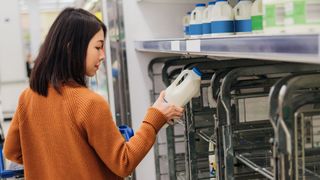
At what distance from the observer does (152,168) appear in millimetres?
3445

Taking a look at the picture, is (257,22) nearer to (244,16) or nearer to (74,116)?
(244,16)

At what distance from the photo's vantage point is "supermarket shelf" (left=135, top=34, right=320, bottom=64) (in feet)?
3.09

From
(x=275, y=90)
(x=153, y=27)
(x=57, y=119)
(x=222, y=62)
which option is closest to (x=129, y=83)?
(x=153, y=27)

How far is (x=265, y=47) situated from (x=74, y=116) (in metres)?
0.90

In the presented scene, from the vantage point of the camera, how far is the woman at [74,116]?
171 cm

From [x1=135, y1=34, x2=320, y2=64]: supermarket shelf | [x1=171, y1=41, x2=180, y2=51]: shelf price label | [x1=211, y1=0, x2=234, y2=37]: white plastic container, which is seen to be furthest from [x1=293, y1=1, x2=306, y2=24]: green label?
[x1=171, y1=41, x2=180, y2=51]: shelf price label

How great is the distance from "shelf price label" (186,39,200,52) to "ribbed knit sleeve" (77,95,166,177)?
1.36 ft

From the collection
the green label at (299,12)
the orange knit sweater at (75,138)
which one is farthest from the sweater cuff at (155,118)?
the green label at (299,12)

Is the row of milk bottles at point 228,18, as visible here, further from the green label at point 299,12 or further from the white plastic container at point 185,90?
the green label at point 299,12

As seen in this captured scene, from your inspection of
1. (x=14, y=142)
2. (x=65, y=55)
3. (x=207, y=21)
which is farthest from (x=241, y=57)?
(x=14, y=142)

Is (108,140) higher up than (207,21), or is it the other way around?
(207,21)

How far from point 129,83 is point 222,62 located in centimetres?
134

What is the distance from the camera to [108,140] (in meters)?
1.71

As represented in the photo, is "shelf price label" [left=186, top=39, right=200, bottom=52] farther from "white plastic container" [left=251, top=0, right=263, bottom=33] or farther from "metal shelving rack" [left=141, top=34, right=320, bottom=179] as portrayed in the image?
"white plastic container" [left=251, top=0, right=263, bottom=33]
